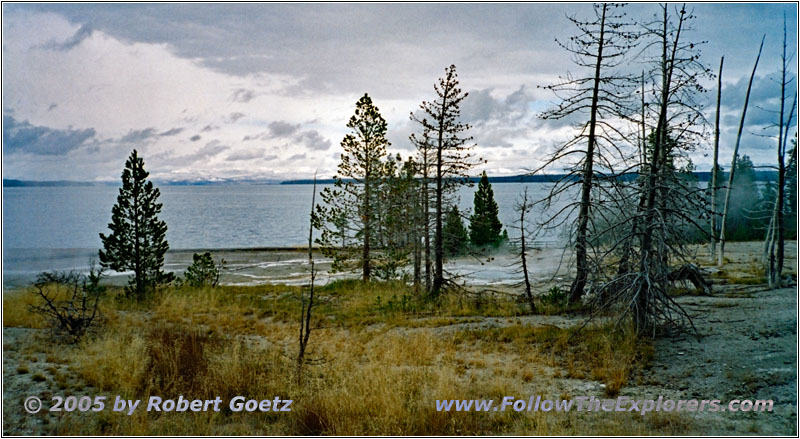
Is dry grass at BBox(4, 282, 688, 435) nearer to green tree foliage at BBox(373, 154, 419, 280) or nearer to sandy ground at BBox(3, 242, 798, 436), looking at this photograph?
sandy ground at BBox(3, 242, 798, 436)

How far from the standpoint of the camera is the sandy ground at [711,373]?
6.80 m

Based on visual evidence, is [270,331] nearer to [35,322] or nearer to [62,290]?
[35,322]

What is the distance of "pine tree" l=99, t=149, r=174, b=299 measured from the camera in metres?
18.9

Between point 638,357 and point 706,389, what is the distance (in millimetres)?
1825

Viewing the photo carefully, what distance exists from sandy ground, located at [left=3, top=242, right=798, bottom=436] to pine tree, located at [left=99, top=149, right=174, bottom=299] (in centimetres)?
684

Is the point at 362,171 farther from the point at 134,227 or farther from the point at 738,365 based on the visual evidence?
the point at 738,365

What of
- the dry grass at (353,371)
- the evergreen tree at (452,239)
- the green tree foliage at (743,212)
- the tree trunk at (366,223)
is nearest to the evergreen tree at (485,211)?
the evergreen tree at (452,239)

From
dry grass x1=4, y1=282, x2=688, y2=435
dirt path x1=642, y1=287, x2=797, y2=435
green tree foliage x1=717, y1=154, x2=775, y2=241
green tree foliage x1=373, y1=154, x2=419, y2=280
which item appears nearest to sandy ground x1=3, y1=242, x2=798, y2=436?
dirt path x1=642, y1=287, x2=797, y2=435

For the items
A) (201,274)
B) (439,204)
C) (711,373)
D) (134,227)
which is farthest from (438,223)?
(201,274)

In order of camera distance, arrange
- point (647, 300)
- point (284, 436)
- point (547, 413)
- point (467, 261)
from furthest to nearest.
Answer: point (467, 261) < point (647, 300) < point (547, 413) < point (284, 436)

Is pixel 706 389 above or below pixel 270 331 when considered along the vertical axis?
above

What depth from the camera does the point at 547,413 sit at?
23.4 ft

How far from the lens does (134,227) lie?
1944 centimetres

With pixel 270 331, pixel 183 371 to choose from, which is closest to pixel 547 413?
pixel 183 371
